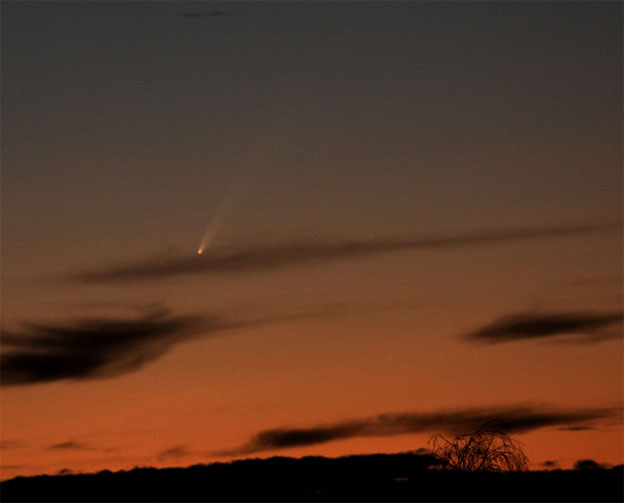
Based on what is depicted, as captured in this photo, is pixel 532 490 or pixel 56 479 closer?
pixel 532 490

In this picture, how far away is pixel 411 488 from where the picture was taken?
24.8 m

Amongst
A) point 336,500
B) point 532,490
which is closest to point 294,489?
point 336,500

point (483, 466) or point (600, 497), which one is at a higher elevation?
point (483, 466)

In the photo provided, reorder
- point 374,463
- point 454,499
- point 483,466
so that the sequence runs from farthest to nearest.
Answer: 1. point 483,466
2. point 374,463
3. point 454,499

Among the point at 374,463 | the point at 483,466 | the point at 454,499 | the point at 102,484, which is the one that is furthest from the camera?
the point at 483,466

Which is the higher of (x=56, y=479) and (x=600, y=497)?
(x=56, y=479)

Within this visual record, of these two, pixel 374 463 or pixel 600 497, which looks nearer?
pixel 600 497

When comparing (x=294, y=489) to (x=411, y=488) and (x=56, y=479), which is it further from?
(x=56, y=479)

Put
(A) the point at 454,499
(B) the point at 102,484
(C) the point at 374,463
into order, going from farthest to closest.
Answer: (C) the point at 374,463 → (B) the point at 102,484 → (A) the point at 454,499

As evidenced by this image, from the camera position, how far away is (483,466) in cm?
3384

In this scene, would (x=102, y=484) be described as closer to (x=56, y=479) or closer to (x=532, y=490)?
(x=56, y=479)

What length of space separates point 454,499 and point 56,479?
28.8 feet

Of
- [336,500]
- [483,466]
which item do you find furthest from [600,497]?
[483,466]

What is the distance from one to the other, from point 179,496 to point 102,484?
5.84ft
